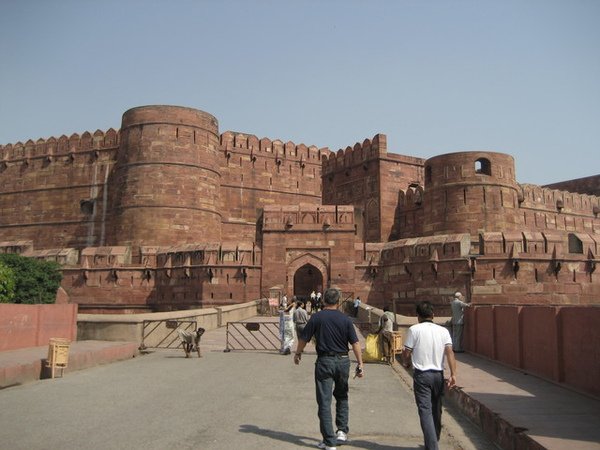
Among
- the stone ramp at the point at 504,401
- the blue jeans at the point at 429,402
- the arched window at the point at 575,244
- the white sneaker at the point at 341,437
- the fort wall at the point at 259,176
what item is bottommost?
the white sneaker at the point at 341,437

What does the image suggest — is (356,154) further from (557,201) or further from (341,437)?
(341,437)

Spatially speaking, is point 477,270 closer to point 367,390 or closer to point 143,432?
point 367,390

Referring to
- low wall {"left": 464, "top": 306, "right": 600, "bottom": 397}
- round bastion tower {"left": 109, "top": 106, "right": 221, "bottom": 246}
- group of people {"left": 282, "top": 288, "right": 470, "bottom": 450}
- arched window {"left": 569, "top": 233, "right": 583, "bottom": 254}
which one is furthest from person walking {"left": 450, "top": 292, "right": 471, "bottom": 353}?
round bastion tower {"left": 109, "top": 106, "right": 221, "bottom": 246}

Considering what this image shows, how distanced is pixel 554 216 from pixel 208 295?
60.3ft

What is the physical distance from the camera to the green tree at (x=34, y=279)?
61.5 ft

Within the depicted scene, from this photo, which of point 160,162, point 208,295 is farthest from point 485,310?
point 160,162

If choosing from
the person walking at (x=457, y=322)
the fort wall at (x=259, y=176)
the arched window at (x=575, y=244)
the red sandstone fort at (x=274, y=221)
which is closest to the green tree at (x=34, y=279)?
the red sandstone fort at (x=274, y=221)

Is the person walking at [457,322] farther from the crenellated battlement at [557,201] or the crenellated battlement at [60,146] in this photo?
the crenellated battlement at [60,146]

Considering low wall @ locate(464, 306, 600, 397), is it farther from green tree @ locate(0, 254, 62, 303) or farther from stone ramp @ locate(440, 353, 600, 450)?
green tree @ locate(0, 254, 62, 303)

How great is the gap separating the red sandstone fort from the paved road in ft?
17.9

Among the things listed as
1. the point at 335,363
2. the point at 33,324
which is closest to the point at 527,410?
the point at 335,363

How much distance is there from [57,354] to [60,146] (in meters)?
27.4

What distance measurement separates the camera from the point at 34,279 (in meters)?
19.7

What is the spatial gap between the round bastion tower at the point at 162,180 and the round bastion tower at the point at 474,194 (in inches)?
416
